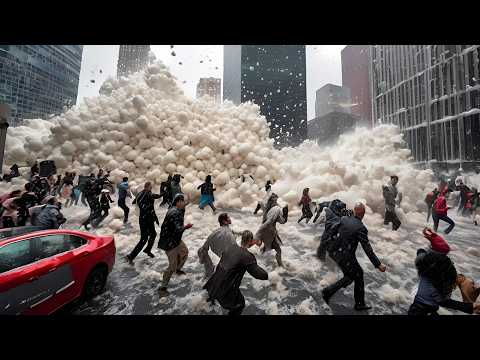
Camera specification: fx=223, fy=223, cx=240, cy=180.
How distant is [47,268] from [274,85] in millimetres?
8309

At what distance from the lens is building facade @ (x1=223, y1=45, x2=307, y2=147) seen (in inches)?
240

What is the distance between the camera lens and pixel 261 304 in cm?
319

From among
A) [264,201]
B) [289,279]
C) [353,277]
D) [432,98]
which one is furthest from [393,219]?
[432,98]

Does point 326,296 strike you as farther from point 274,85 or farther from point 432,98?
point 274,85

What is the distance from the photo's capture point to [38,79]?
24.6 feet

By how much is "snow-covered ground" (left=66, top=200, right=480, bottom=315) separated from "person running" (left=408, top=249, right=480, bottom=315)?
0.73 metres

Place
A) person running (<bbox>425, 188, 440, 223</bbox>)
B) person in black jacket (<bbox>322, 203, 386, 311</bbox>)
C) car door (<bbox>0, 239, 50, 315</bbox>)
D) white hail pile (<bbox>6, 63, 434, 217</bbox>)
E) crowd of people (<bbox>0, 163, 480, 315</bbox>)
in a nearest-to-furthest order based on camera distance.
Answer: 1. car door (<bbox>0, 239, 50, 315</bbox>)
2. crowd of people (<bbox>0, 163, 480, 315</bbox>)
3. person in black jacket (<bbox>322, 203, 386, 311</bbox>)
4. person running (<bbox>425, 188, 440, 223</bbox>)
5. white hail pile (<bbox>6, 63, 434, 217</bbox>)

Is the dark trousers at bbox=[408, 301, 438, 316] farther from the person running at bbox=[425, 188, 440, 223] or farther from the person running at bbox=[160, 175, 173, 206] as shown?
the person running at bbox=[160, 175, 173, 206]

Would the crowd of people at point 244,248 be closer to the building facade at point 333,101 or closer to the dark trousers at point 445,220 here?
the dark trousers at point 445,220

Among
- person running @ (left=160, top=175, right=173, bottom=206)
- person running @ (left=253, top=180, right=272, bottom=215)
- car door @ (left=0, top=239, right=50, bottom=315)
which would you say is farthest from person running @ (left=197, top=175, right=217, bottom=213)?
car door @ (left=0, top=239, right=50, bottom=315)

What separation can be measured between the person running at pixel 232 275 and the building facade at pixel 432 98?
6349mm

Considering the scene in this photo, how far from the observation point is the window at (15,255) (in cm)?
228
